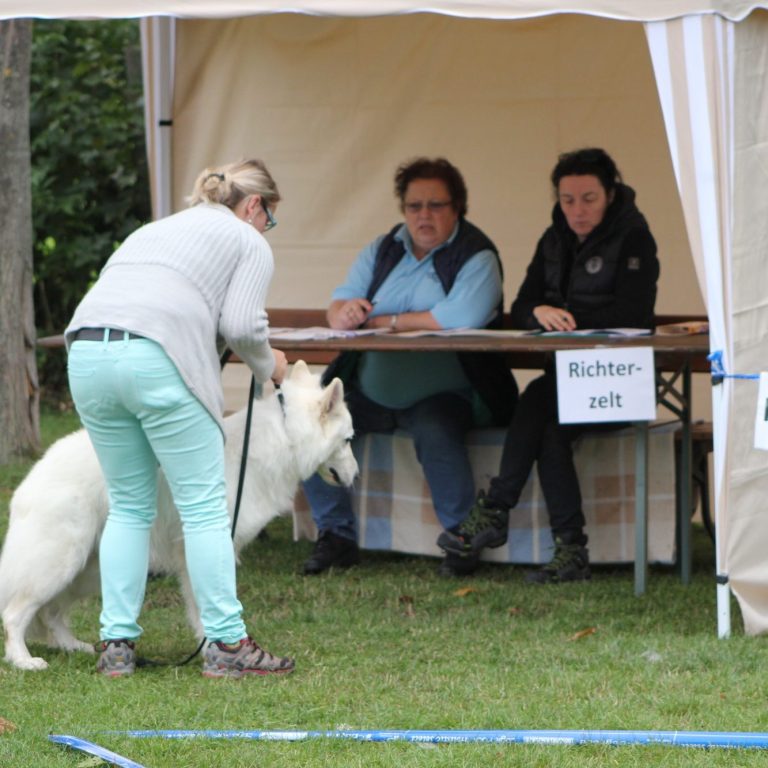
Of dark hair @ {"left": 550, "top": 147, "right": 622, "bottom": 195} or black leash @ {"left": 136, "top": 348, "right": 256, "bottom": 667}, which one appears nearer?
black leash @ {"left": 136, "top": 348, "right": 256, "bottom": 667}

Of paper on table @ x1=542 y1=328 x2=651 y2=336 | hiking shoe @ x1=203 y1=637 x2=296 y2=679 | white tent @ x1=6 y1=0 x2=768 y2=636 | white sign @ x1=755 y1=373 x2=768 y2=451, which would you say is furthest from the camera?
white tent @ x1=6 y1=0 x2=768 y2=636

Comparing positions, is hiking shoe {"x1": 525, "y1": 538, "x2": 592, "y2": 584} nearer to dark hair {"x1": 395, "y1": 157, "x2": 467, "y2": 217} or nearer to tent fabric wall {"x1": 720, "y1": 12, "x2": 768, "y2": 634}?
tent fabric wall {"x1": 720, "y1": 12, "x2": 768, "y2": 634}

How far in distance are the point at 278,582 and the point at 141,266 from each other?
84.8 inches

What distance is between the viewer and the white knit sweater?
152 inches

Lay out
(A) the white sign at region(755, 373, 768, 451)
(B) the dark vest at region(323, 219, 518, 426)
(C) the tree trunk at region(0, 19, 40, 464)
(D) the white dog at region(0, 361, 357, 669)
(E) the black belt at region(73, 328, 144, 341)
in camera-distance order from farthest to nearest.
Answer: (C) the tree trunk at region(0, 19, 40, 464) < (B) the dark vest at region(323, 219, 518, 426) < (A) the white sign at region(755, 373, 768, 451) < (D) the white dog at region(0, 361, 357, 669) < (E) the black belt at region(73, 328, 144, 341)

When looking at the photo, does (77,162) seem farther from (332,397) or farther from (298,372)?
(332,397)

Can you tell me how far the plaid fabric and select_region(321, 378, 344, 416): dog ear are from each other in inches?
63.1

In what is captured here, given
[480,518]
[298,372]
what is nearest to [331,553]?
[480,518]

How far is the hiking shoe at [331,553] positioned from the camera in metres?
6.02

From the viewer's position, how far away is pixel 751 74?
451 centimetres

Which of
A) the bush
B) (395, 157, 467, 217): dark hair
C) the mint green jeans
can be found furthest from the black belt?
the bush

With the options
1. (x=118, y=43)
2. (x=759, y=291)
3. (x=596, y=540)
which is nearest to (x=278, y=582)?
(x=596, y=540)

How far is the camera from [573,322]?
568 cm

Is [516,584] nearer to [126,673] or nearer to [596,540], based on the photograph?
[596,540]
